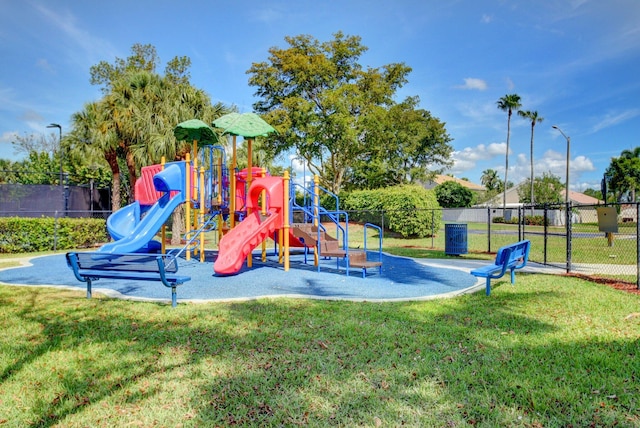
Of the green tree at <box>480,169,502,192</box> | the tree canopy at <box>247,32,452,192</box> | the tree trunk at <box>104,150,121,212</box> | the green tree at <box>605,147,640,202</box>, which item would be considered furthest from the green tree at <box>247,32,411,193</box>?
the green tree at <box>480,169,502,192</box>

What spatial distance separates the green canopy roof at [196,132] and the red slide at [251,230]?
2.95 m

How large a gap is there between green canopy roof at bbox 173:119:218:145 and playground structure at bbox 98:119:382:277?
14.8 inches

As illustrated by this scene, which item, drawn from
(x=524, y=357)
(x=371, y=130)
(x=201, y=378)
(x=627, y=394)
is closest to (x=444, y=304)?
(x=524, y=357)

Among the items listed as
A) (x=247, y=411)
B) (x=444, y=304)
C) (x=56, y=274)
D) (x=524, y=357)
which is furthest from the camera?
(x=56, y=274)

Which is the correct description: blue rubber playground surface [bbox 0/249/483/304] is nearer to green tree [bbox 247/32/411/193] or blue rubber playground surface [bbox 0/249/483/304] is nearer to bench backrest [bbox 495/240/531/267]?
bench backrest [bbox 495/240/531/267]

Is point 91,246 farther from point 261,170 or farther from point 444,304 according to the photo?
point 444,304

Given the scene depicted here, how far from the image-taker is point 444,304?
6.51 meters

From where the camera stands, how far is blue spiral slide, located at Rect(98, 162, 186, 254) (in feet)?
36.6

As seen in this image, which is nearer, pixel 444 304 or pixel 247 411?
pixel 247 411

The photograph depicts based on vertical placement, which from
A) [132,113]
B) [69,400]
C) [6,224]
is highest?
[132,113]

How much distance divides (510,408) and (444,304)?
3.54 m

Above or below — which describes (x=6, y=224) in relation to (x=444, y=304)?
above

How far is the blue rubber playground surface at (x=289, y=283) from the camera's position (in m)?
7.43

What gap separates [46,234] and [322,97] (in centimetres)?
1991
